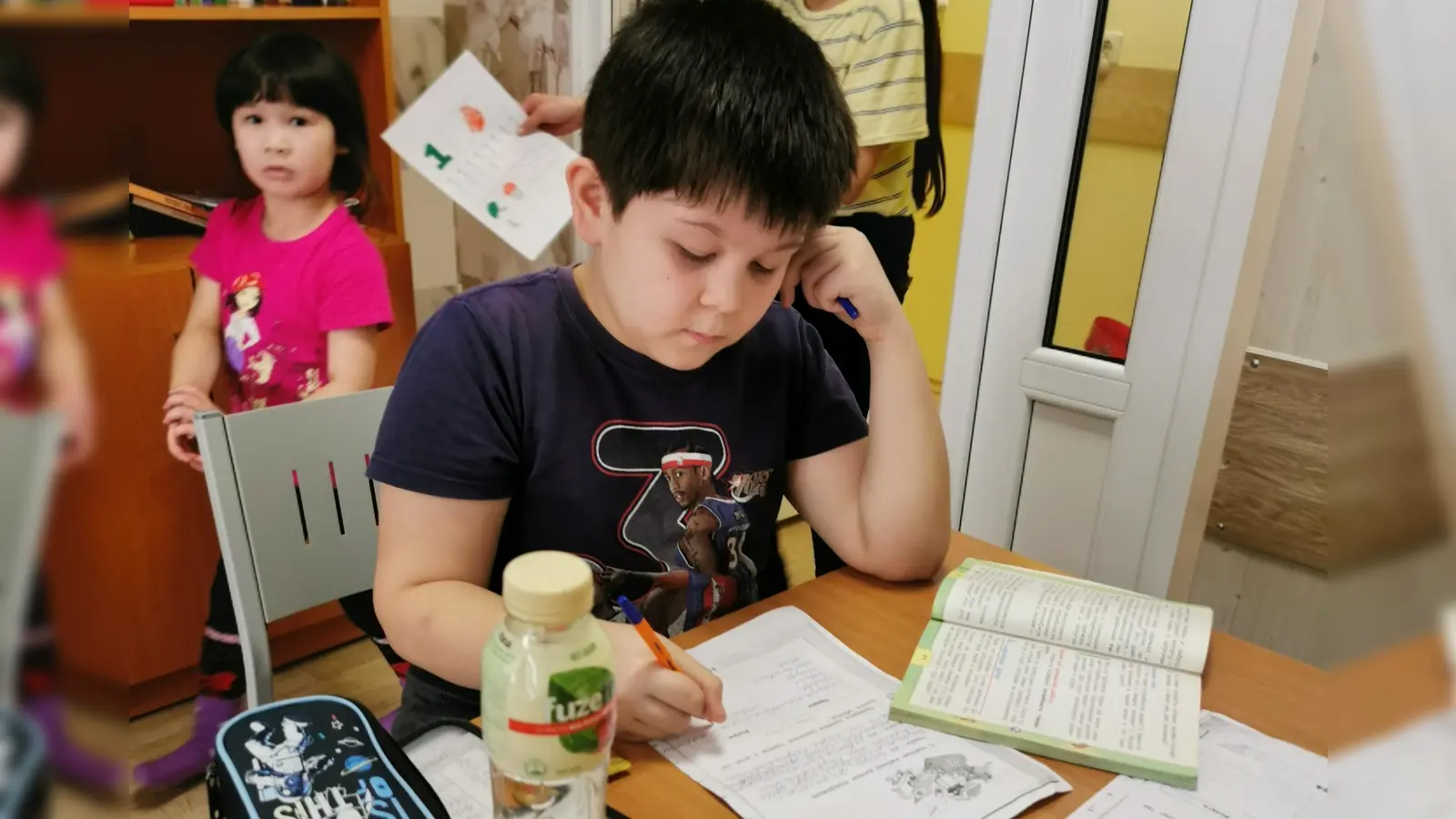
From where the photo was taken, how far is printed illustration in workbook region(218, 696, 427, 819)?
56 cm

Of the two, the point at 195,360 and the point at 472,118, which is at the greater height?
the point at 472,118

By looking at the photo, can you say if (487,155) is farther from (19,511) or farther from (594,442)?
(19,511)

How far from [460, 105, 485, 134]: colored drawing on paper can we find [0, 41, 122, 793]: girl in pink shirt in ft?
5.49

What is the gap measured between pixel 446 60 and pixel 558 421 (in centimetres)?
174

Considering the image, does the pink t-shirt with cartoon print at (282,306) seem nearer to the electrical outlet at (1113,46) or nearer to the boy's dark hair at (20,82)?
the electrical outlet at (1113,46)

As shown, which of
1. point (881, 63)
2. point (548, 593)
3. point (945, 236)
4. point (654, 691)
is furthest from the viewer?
point (945, 236)

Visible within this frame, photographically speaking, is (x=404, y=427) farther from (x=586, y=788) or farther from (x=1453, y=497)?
(x=1453, y=497)

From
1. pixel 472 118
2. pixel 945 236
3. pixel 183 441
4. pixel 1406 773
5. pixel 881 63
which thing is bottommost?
pixel 183 441

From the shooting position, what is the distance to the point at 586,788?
54 centimetres

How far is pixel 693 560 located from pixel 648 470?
0.11m

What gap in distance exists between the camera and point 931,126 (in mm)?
1728

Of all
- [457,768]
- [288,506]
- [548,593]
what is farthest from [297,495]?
[548,593]

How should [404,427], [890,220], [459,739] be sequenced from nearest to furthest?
[459,739] < [404,427] < [890,220]

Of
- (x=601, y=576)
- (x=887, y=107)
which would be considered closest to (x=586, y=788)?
(x=601, y=576)
